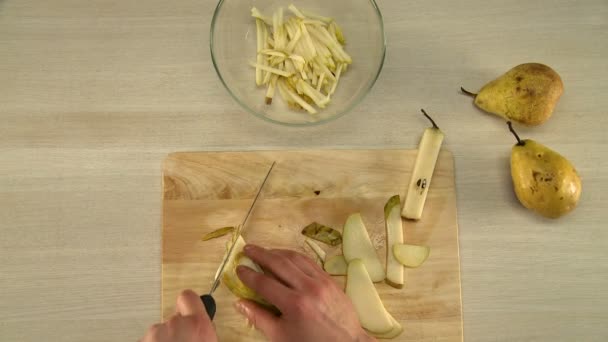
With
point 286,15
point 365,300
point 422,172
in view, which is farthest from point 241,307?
point 286,15

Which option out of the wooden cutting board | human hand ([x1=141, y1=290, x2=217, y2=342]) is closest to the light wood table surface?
the wooden cutting board

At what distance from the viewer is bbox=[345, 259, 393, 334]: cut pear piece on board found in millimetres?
1320

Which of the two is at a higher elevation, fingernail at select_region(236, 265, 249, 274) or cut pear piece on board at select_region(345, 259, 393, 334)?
fingernail at select_region(236, 265, 249, 274)

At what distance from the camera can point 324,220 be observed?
139 centimetres

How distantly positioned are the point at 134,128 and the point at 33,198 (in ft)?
1.04

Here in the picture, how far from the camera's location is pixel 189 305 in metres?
1.13

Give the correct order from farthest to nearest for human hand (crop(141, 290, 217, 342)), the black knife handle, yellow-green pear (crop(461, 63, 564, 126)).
Result: yellow-green pear (crop(461, 63, 564, 126)) < the black knife handle < human hand (crop(141, 290, 217, 342))

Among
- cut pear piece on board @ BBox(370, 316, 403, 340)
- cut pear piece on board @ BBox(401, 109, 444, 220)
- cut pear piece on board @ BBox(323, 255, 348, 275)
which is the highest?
cut pear piece on board @ BBox(401, 109, 444, 220)

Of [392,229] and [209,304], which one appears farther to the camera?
[392,229]

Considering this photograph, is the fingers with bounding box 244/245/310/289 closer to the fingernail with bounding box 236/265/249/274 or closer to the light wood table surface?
the fingernail with bounding box 236/265/249/274

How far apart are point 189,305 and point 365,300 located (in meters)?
0.45

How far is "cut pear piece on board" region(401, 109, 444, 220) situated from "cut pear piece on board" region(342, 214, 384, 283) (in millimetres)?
122

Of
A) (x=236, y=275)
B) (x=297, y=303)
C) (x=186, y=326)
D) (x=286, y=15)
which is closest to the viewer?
(x=186, y=326)

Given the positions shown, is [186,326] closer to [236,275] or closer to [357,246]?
[236,275]
